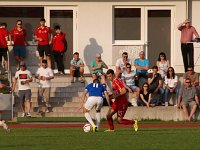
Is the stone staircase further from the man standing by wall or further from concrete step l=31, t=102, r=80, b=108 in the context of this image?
the man standing by wall

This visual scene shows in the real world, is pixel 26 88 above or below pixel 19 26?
below

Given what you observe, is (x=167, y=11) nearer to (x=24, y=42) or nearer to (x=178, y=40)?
(x=178, y=40)

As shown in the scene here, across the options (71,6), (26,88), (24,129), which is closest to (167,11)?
(71,6)

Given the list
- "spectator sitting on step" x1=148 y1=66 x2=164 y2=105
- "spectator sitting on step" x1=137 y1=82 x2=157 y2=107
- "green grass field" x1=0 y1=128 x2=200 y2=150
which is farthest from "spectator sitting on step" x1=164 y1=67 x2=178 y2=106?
"green grass field" x1=0 y1=128 x2=200 y2=150

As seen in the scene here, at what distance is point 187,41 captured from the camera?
35.7m

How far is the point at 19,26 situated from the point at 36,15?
196cm

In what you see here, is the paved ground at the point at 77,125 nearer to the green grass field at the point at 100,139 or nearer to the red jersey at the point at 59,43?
the green grass field at the point at 100,139

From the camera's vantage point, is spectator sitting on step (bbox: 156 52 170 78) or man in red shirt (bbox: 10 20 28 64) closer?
spectator sitting on step (bbox: 156 52 170 78)

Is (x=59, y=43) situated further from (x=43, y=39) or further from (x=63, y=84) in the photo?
(x=63, y=84)

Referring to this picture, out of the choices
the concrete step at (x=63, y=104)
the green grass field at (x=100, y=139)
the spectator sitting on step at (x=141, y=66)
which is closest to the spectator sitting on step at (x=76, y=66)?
the concrete step at (x=63, y=104)

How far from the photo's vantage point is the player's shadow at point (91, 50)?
125 feet

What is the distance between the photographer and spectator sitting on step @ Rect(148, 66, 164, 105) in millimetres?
34344

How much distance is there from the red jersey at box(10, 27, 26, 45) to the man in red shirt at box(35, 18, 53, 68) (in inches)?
21.3

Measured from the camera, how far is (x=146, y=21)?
127ft
